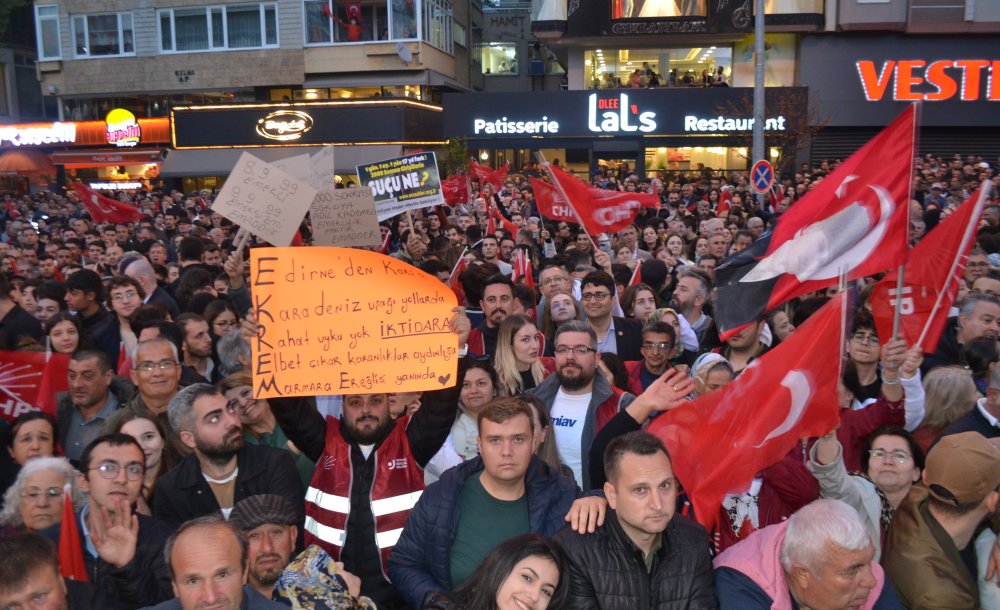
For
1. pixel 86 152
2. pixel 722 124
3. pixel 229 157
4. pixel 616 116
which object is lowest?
pixel 229 157

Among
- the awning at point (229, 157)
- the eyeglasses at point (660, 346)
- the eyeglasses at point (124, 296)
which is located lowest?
the eyeglasses at point (660, 346)

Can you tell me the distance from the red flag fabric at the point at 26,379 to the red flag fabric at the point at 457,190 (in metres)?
13.9

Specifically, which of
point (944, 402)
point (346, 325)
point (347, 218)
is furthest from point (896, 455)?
point (347, 218)

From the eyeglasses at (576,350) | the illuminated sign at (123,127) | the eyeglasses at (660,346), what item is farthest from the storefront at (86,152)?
the eyeglasses at (576,350)

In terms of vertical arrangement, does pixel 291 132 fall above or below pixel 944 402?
above

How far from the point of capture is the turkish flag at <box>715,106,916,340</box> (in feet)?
16.0

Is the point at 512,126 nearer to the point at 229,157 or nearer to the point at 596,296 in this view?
the point at 229,157

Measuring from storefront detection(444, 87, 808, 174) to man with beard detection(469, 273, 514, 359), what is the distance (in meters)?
24.5

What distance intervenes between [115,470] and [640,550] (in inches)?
96.4

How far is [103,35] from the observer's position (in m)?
38.6

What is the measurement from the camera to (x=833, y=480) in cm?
385

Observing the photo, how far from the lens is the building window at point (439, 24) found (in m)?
36.6

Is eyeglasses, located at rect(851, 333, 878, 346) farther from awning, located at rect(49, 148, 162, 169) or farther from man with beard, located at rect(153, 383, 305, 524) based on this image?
awning, located at rect(49, 148, 162, 169)

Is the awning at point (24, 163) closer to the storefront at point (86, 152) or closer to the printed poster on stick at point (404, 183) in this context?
the storefront at point (86, 152)
